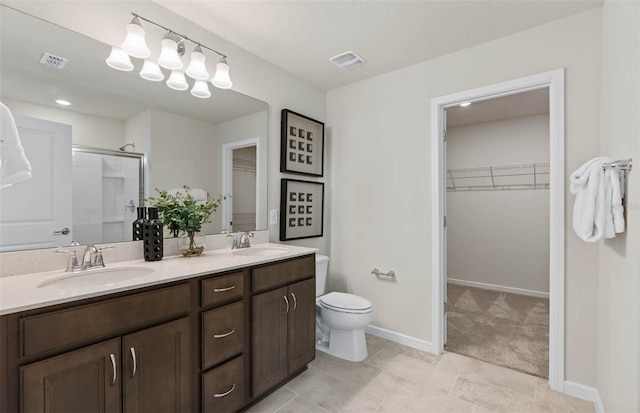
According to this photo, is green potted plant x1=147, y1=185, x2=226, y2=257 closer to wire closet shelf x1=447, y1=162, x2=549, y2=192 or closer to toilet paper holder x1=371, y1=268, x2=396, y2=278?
toilet paper holder x1=371, y1=268, x2=396, y2=278

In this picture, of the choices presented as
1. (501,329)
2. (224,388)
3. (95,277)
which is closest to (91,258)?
(95,277)

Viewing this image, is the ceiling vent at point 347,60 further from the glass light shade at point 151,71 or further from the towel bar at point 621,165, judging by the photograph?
the towel bar at point 621,165

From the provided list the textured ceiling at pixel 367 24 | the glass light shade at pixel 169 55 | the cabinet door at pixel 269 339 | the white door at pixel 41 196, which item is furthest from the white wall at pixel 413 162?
the white door at pixel 41 196

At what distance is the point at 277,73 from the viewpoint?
2639 millimetres

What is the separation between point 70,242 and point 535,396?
2.85m

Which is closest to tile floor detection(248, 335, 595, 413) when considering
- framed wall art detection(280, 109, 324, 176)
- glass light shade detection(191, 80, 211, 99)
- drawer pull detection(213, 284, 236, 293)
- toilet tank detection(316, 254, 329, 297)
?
toilet tank detection(316, 254, 329, 297)

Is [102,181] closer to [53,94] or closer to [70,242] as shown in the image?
[70,242]

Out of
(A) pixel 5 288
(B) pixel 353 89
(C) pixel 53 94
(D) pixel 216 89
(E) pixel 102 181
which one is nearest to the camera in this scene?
(A) pixel 5 288

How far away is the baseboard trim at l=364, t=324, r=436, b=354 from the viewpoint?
2533 mm

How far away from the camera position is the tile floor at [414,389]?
1.81 m

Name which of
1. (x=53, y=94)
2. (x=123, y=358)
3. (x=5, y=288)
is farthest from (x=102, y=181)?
(x=123, y=358)

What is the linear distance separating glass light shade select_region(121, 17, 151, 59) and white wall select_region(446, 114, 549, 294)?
4.15 m

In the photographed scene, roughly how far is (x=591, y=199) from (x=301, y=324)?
1.81 m

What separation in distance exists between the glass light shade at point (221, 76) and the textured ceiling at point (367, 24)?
265 mm
